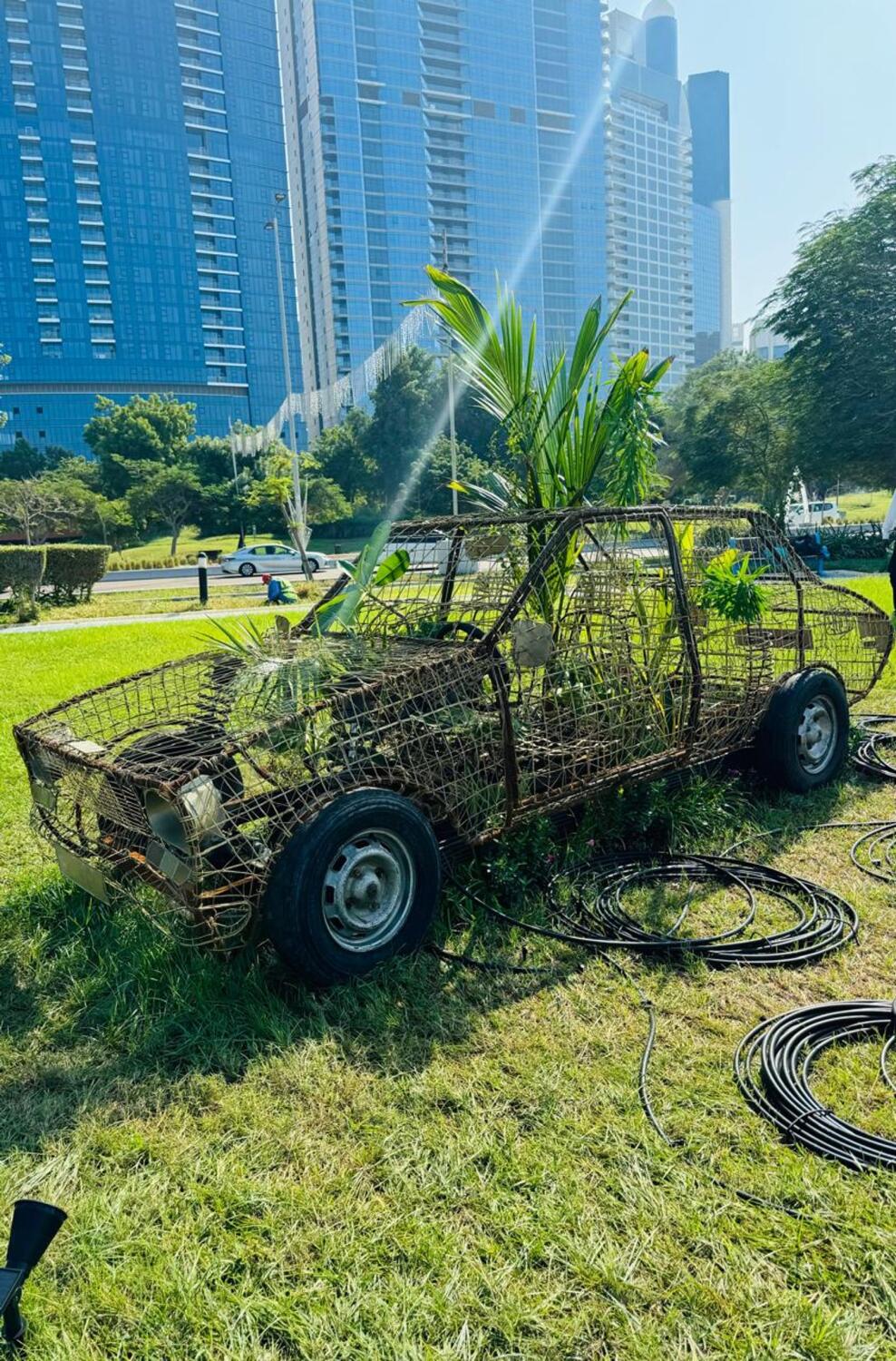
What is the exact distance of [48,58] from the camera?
96812 mm

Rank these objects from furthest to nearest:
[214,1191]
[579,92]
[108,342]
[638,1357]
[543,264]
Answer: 1. [579,92]
2. [543,264]
3. [108,342]
4. [214,1191]
5. [638,1357]

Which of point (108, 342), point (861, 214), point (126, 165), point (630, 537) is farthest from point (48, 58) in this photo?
point (630, 537)

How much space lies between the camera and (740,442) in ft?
109

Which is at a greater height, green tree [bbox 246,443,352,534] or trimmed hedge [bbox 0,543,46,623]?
green tree [bbox 246,443,352,534]

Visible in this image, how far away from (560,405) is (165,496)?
4702cm

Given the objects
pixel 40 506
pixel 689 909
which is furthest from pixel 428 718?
pixel 40 506

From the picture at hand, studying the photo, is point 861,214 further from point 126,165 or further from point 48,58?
point 48,58

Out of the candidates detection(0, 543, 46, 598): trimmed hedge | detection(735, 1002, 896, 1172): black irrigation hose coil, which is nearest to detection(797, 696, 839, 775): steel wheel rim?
detection(735, 1002, 896, 1172): black irrigation hose coil

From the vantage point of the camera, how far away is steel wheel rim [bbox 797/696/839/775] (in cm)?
493

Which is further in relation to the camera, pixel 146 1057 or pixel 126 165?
pixel 126 165

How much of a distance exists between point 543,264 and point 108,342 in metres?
57.2

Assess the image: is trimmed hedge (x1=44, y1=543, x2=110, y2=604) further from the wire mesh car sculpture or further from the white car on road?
the wire mesh car sculpture

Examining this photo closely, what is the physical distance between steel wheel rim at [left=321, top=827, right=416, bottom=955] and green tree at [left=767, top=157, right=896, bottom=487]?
2349 cm

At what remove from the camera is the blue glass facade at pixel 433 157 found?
108 m
